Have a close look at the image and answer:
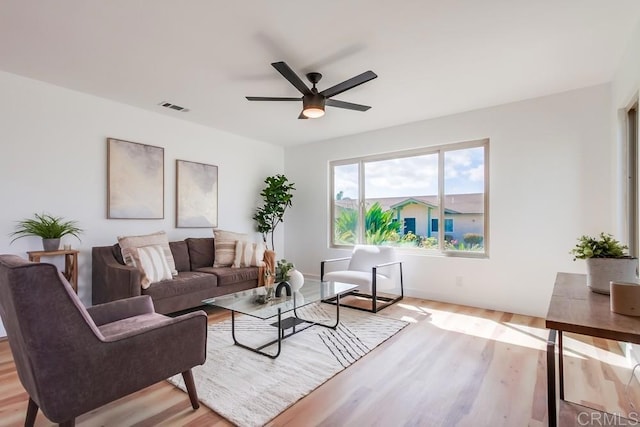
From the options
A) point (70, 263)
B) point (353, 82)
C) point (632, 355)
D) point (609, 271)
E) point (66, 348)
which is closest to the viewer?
point (66, 348)

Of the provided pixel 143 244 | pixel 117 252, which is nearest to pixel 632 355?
pixel 143 244

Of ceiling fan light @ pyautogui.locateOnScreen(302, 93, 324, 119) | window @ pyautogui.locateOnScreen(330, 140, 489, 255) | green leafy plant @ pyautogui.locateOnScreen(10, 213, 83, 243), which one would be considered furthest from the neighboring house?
green leafy plant @ pyautogui.locateOnScreen(10, 213, 83, 243)

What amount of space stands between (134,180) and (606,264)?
439 centimetres

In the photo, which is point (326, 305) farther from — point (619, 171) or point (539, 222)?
point (619, 171)

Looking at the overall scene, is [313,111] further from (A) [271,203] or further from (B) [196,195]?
(A) [271,203]

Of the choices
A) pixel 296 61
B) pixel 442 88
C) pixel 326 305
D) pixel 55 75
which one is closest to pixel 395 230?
pixel 326 305

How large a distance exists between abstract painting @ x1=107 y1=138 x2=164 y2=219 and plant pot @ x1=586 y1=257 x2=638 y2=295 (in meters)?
4.28

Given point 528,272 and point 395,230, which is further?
point 395,230

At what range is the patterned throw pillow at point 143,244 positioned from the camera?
10.7 feet

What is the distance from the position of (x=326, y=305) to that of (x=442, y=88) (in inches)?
115

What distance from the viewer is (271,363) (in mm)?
2396

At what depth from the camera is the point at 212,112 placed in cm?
403

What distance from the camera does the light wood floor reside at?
5.73ft
